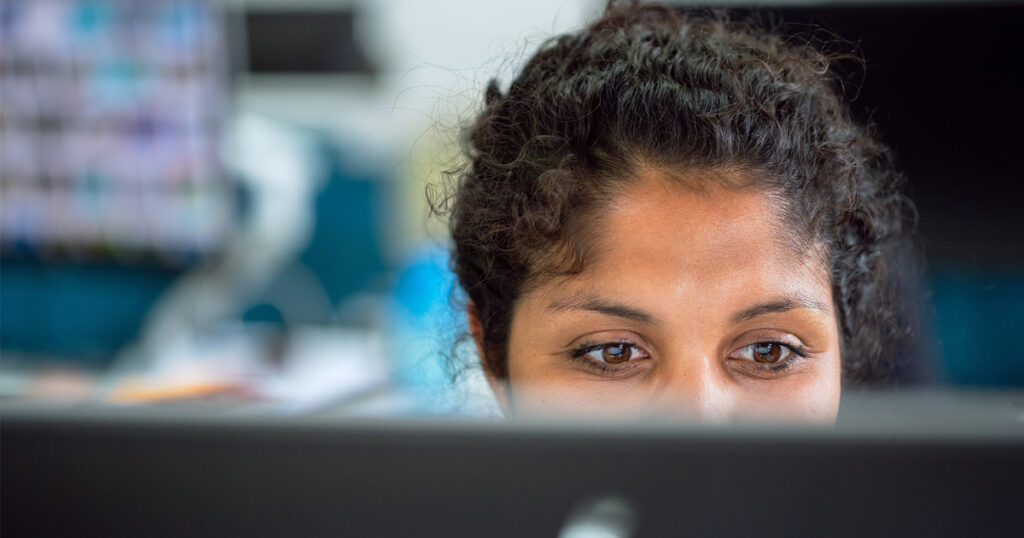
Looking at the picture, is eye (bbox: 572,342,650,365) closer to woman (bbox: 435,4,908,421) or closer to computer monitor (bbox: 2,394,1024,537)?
woman (bbox: 435,4,908,421)

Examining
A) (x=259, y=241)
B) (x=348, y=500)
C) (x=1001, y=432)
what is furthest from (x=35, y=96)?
(x=1001, y=432)

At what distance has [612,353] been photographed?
0.60 m

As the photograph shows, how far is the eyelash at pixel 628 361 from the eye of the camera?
59cm

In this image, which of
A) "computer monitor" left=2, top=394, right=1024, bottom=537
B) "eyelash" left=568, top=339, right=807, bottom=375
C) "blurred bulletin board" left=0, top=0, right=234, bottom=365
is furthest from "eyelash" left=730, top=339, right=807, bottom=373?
"blurred bulletin board" left=0, top=0, right=234, bottom=365

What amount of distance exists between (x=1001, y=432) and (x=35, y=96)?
2403mm

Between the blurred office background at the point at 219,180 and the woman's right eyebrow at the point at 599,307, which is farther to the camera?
the blurred office background at the point at 219,180

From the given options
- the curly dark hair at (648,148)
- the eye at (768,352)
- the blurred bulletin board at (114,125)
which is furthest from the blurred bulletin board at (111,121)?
the eye at (768,352)

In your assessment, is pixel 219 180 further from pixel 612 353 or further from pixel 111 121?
pixel 612 353

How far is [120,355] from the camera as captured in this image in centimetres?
223

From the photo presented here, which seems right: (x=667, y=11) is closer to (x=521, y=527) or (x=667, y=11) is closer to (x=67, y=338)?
(x=521, y=527)

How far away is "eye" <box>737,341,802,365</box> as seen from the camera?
59 centimetres

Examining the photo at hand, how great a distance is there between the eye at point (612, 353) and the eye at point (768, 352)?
0.26 feet

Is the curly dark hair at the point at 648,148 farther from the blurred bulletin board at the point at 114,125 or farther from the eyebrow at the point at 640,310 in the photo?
the blurred bulletin board at the point at 114,125

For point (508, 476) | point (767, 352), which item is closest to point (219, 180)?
point (767, 352)
